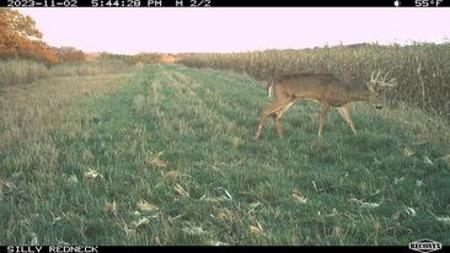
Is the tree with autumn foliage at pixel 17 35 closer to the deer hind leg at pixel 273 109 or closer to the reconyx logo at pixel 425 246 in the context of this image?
the deer hind leg at pixel 273 109

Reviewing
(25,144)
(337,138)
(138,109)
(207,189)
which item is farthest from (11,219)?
(138,109)

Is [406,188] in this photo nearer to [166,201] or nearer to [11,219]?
[166,201]

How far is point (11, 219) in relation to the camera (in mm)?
5566

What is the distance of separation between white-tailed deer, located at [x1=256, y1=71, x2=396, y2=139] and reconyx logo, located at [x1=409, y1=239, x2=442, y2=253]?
557cm

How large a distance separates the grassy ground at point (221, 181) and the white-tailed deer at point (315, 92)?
0.43 meters

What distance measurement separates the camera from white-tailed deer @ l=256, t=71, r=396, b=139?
1057cm

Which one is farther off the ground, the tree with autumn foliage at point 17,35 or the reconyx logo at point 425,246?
the reconyx logo at point 425,246

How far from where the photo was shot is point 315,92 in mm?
10633

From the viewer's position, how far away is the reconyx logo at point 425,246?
4.62 m

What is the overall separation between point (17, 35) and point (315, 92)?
25.0m

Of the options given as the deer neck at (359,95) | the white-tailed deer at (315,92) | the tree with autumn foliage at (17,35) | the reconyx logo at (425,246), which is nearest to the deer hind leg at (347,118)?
the white-tailed deer at (315,92)

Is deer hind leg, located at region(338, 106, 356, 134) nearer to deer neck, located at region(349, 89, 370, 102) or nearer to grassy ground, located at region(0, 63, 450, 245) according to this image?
grassy ground, located at region(0, 63, 450, 245)

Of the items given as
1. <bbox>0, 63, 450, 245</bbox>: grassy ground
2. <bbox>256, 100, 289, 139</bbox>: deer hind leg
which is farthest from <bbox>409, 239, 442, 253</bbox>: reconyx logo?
<bbox>256, 100, 289, 139</bbox>: deer hind leg

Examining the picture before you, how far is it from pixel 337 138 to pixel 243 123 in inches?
94.8
